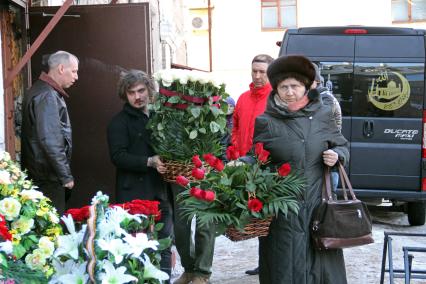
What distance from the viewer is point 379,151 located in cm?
763

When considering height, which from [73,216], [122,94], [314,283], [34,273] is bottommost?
[314,283]

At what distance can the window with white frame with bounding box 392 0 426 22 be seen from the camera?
24.0 m

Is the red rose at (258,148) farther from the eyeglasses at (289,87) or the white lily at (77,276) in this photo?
the white lily at (77,276)

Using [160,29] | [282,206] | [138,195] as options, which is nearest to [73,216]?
[282,206]

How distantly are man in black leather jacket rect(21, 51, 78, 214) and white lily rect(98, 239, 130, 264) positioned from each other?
7.29 feet

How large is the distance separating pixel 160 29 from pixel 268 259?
8771 mm

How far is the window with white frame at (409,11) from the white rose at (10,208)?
2271 cm

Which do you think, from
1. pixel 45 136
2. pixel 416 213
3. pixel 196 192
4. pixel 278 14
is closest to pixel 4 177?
pixel 196 192

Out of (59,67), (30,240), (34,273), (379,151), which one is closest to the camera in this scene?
(34,273)

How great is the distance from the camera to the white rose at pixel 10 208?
8.98 feet

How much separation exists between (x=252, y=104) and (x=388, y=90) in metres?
2.95

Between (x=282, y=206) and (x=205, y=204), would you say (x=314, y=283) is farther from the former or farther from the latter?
(x=205, y=204)

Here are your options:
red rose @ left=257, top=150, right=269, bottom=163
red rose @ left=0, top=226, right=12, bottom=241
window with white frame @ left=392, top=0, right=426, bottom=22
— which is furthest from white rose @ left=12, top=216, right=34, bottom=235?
window with white frame @ left=392, top=0, right=426, bottom=22

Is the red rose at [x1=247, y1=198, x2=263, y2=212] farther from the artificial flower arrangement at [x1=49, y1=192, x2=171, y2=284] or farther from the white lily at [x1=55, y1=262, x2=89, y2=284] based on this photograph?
the white lily at [x1=55, y1=262, x2=89, y2=284]
